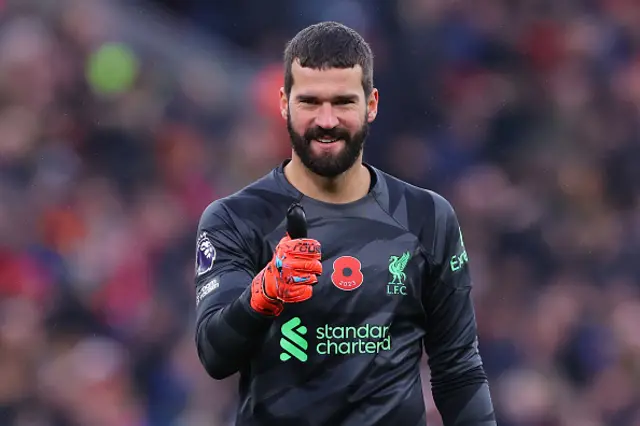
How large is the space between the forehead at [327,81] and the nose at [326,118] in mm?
50

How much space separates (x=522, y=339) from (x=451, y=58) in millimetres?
2544

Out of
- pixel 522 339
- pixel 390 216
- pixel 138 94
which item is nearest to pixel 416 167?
pixel 522 339

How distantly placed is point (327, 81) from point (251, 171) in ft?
16.1

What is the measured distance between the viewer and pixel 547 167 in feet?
33.9

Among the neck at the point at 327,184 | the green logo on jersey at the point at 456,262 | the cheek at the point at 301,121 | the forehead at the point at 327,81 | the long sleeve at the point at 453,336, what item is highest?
the forehead at the point at 327,81

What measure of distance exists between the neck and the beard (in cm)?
10

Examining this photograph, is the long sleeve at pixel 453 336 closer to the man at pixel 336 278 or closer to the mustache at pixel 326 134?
the man at pixel 336 278

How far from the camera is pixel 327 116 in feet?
13.7

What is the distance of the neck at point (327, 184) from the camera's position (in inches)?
174

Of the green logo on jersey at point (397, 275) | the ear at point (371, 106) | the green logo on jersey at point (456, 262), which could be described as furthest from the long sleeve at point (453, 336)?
the ear at point (371, 106)

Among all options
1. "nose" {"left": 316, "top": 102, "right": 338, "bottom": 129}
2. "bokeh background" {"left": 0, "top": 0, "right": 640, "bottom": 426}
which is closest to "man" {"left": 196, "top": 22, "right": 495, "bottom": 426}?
"nose" {"left": 316, "top": 102, "right": 338, "bottom": 129}

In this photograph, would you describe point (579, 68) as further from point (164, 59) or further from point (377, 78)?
point (164, 59)

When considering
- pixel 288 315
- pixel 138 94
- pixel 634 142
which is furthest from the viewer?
pixel 634 142

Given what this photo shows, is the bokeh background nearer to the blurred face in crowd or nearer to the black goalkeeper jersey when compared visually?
the black goalkeeper jersey
